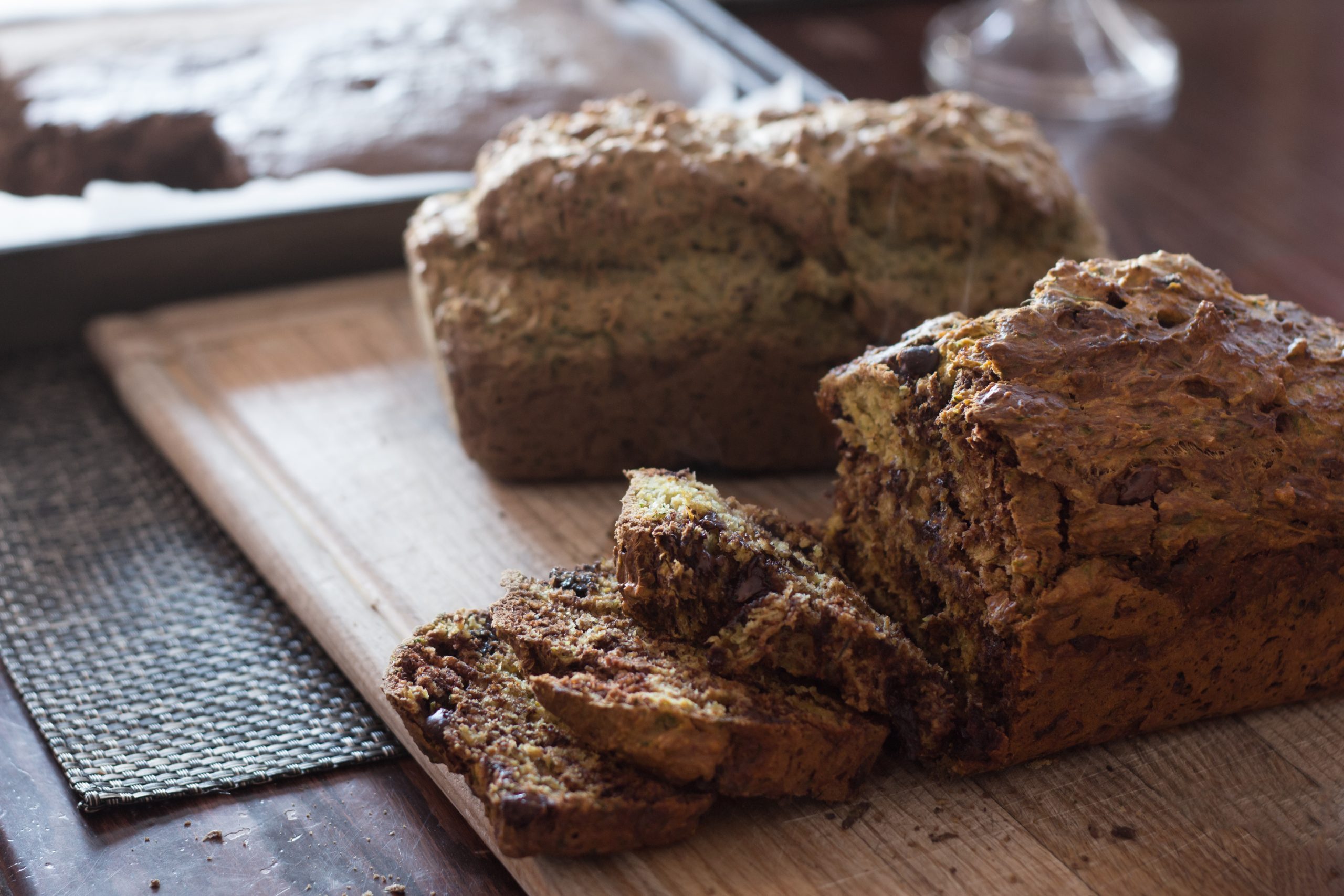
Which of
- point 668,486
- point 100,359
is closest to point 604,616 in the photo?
point 668,486

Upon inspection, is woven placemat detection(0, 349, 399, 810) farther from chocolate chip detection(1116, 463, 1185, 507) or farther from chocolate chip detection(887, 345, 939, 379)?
chocolate chip detection(1116, 463, 1185, 507)

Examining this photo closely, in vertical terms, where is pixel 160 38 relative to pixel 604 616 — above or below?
above

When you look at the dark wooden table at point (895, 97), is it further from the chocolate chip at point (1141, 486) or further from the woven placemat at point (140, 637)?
the chocolate chip at point (1141, 486)

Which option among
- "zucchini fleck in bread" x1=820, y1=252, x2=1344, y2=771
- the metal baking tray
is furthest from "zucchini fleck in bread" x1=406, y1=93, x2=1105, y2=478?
the metal baking tray

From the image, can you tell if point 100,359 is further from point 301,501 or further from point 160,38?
point 160,38

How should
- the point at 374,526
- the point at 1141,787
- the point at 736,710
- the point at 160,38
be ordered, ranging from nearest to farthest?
1. the point at 736,710
2. the point at 1141,787
3. the point at 374,526
4. the point at 160,38

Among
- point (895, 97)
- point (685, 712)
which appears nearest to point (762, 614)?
point (685, 712)

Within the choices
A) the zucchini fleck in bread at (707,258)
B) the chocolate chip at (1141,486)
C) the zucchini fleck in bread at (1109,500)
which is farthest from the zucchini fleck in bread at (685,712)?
the zucchini fleck in bread at (707,258)

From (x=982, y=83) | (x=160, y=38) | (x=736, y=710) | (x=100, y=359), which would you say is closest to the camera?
(x=736, y=710)
